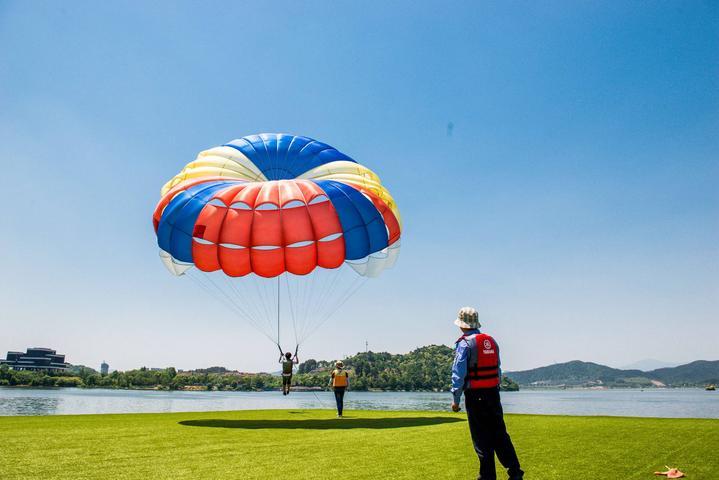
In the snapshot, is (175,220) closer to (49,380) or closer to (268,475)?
(268,475)

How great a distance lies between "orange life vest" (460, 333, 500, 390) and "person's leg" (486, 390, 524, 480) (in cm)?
16

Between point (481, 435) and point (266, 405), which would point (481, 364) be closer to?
point (481, 435)

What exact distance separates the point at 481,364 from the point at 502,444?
0.83 metres

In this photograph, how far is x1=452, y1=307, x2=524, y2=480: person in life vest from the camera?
5.05 m

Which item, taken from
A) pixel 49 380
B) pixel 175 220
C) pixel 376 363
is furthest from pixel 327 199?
pixel 376 363

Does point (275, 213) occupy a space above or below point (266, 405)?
above

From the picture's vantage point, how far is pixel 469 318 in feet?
18.1

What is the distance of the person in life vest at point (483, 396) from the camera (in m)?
5.05

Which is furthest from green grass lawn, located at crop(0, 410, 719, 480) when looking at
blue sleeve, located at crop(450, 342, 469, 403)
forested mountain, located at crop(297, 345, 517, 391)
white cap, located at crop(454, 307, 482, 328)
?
forested mountain, located at crop(297, 345, 517, 391)

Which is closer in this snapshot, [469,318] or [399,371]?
[469,318]

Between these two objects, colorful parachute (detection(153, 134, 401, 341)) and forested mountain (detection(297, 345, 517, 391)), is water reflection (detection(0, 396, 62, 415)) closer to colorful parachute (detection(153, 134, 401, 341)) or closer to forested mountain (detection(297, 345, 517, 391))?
colorful parachute (detection(153, 134, 401, 341))

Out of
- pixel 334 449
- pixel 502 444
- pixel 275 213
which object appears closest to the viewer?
pixel 502 444

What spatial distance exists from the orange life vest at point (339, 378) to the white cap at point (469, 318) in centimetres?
974

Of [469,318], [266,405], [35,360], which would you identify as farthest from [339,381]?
[35,360]
